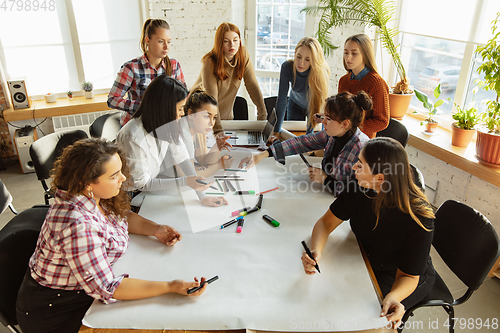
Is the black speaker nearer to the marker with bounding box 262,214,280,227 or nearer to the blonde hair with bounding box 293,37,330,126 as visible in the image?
the blonde hair with bounding box 293,37,330,126

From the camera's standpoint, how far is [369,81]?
2445 millimetres

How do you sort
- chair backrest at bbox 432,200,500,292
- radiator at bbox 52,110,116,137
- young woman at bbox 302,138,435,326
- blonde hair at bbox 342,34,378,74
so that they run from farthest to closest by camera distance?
radiator at bbox 52,110,116,137 → blonde hair at bbox 342,34,378,74 → chair backrest at bbox 432,200,500,292 → young woman at bbox 302,138,435,326

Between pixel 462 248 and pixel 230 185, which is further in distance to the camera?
pixel 230 185

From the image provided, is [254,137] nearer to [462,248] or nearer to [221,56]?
[221,56]

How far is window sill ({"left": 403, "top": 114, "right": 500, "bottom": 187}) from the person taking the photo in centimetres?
251

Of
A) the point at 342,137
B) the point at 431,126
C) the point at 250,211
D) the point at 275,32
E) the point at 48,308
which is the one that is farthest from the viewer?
the point at 275,32

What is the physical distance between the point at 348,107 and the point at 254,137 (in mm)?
716

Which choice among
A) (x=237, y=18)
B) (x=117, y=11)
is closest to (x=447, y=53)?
(x=237, y=18)

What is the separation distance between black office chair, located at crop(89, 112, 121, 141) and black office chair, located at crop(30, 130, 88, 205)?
0.28 ft

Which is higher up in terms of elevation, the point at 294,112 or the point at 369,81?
the point at 369,81

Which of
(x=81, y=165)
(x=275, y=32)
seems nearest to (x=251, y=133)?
(x=81, y=165)

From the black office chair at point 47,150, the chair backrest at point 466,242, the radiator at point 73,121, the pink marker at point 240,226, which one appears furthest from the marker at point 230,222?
the radiator at point 73,121

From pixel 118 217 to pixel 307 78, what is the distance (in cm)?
176

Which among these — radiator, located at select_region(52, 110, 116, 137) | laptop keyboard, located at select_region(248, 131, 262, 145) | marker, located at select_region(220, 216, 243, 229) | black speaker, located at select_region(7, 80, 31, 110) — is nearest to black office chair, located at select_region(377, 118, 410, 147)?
laptop keyboard, located at select_region(248, 131, 262, 145)
